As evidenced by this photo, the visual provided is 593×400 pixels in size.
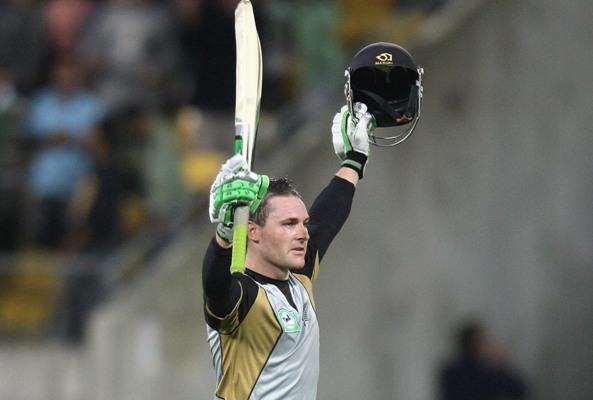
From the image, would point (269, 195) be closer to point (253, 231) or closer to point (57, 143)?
point (253, 231)

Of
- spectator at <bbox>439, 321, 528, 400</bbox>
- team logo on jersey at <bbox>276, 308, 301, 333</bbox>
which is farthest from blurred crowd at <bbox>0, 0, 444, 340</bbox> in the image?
team logo on jersey at <bbox>276, 308, 301, 333</bbox>

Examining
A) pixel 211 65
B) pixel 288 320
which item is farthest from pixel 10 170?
pixel 288 320

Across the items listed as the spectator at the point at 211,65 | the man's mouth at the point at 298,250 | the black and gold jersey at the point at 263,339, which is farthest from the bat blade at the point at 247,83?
the spectator at the point at 211,65

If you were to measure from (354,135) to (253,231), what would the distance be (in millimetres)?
891

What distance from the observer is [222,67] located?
462 inches

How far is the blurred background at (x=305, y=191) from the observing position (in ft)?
36.1

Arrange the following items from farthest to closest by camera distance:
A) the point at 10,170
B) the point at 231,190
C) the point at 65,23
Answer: the point at 65,23
the point at 10,170
the point at 231,190

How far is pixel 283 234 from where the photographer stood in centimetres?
618

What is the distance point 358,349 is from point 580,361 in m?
1.85

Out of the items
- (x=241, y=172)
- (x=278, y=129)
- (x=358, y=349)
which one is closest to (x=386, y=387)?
(x=358, y=349)

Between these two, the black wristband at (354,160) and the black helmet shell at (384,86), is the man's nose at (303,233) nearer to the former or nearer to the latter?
the black wristband at (354,160)

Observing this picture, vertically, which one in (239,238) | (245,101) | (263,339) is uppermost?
(245,101)

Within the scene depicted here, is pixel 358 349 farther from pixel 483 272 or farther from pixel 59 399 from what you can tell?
pixel 59 399

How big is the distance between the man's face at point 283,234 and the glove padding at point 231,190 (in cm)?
52
